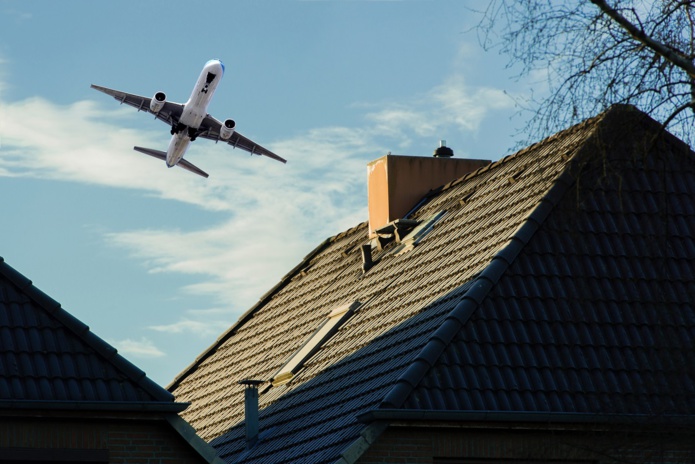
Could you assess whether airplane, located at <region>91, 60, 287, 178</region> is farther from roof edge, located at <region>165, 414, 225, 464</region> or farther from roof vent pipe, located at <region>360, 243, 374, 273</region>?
roof edge, located at <region>165, 414, 225, 464</region>

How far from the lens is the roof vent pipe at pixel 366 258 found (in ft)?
71.9

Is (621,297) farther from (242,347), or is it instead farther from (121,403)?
(242,347)

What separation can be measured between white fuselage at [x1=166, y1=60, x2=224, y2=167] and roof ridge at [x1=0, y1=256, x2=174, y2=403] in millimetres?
30549

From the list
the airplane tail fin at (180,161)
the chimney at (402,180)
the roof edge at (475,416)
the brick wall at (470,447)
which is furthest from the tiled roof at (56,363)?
the airplane tail fin at (180,161)

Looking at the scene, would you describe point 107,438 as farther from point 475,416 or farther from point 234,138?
point 234,138

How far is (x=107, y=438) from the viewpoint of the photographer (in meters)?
14.7

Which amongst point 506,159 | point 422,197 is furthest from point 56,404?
point 422,197

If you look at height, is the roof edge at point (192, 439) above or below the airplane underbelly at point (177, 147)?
below

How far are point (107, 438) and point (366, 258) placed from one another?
8.18 meters

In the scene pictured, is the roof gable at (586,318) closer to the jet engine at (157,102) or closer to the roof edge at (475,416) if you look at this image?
the roof edge at (475,416)

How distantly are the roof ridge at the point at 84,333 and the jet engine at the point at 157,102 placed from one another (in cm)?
3224

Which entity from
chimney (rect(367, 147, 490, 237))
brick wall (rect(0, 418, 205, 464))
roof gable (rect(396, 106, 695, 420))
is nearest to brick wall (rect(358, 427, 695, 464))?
roof gable (rect(396, 106, 695, 420))

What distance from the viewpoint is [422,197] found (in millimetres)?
23969

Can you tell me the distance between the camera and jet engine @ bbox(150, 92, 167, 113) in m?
46.8
